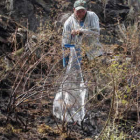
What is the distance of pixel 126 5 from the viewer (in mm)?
9023

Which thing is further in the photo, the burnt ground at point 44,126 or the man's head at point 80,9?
the man's head at point 80,9

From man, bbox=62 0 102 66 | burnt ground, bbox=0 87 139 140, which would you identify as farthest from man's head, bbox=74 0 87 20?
burnt ground, bbox=0 87 139 140

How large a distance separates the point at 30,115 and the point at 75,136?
2.53 feet

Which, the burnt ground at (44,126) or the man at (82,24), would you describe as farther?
the man at (82,24)

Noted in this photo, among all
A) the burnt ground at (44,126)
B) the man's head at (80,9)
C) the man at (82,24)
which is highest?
the man's head at (80,9)

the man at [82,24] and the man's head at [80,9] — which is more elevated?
the man's head at [80,9]

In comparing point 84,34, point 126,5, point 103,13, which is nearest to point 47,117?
point 84,34

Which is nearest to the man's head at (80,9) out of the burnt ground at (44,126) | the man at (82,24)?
the man at (82,24)

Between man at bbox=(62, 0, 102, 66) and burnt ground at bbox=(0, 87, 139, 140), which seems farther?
man at bbox=(62, 0, 102, 66)

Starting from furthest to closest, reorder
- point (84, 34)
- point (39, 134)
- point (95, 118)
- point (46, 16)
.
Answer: point (46, 16), point (95, 118), point (84, 34), point (39, 134)

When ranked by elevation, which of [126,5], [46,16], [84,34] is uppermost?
[126,5]

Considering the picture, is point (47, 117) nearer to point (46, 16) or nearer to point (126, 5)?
point (46, 16)

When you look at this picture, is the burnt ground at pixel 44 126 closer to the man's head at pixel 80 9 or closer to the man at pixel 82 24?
the man at pixel 82 24

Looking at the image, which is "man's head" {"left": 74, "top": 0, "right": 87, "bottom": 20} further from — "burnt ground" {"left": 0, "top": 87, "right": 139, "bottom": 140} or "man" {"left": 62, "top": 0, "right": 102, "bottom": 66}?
"burnt ground" {"left": 0, "top": 87, "right": 139, "bottom": 140}
